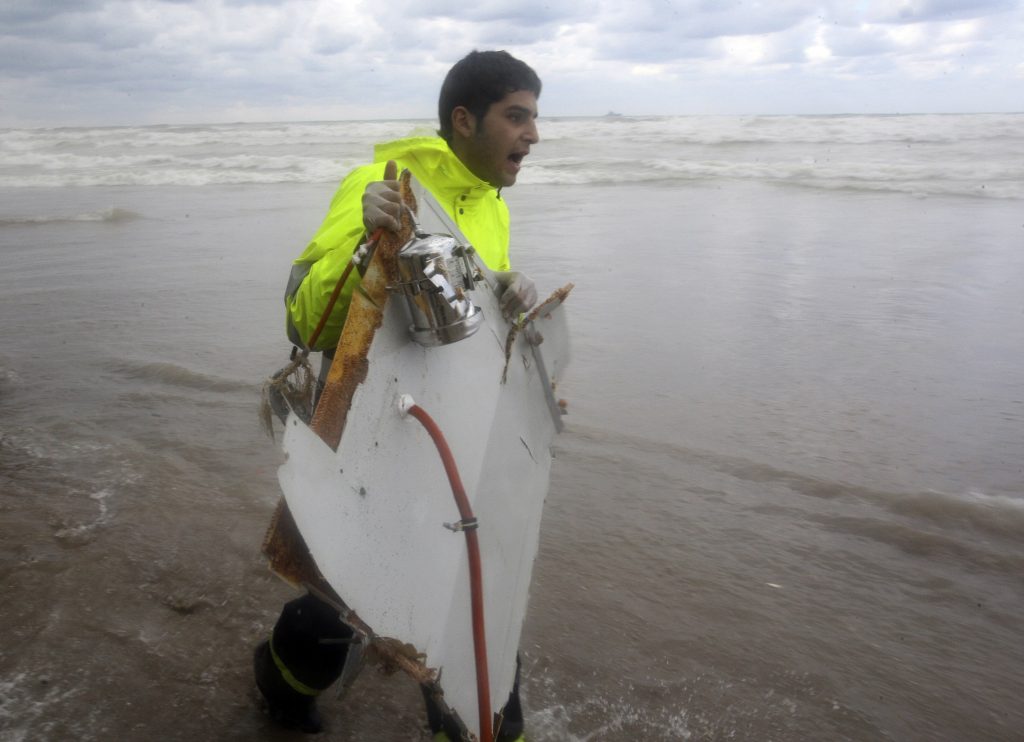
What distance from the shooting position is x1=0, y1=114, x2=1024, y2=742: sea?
262 cm

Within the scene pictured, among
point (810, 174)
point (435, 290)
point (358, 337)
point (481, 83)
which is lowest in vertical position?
point (810, 174)

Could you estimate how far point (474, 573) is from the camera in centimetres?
169

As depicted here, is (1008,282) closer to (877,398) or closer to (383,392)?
(877,398)

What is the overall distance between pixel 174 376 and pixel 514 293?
4.23 meters

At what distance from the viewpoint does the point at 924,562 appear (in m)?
3.43

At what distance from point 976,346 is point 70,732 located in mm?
5868

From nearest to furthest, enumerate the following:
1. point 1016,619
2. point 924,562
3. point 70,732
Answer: point 70,732
point 1016,619
point 924,562

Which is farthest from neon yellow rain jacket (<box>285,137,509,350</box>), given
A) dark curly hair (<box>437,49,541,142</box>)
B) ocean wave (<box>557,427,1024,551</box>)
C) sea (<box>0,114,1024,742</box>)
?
ocean wave (<box>557,427,1024,551</box>)

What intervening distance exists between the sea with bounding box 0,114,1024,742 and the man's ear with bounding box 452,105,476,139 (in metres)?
1.70

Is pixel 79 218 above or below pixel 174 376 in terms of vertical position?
above

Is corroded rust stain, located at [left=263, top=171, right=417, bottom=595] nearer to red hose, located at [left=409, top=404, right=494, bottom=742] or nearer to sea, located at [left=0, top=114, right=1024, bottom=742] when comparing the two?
red hose, located at [left=409, top=404, right=494, bottom=742]

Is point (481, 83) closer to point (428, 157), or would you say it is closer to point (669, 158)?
point (428, 157)

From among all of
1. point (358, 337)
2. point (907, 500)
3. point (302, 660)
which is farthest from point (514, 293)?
point (907, 500)

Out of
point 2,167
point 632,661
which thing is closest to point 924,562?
point 632,661
